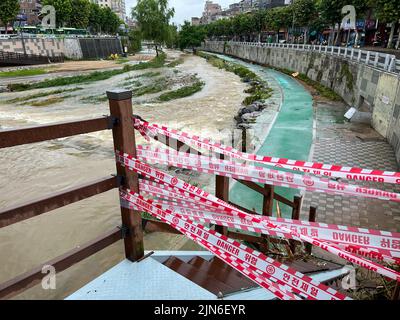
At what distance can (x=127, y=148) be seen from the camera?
8.84 ft

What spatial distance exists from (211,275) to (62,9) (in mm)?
71527

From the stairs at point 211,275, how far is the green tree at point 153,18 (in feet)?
187

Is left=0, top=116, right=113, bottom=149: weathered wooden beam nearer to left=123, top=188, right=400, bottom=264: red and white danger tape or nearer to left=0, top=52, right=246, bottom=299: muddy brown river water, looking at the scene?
left=123, top=188, right=400, bottom=264: red and white danger tape

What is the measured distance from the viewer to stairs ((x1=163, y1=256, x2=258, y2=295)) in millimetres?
2877

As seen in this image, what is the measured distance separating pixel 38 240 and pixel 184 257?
4.86 metres

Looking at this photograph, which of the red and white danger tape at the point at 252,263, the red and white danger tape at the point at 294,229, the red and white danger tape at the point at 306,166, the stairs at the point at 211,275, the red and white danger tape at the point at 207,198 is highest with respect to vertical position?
the red and white danger tape at the point at 306,166

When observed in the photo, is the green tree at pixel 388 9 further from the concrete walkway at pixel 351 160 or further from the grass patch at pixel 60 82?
the grass patch at pixel 60 82

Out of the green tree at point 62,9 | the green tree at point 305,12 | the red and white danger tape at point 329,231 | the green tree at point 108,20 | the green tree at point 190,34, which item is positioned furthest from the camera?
the green tree at point 190,34

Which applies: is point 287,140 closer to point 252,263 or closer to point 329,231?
point 329,231

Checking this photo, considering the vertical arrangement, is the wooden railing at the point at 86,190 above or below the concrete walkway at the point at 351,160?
above

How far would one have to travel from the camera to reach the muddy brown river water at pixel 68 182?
6000 millimetres

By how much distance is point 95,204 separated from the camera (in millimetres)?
8234

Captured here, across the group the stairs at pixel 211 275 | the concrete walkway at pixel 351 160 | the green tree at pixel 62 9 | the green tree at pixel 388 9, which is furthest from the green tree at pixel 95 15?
the stairs at pixel 211 275
